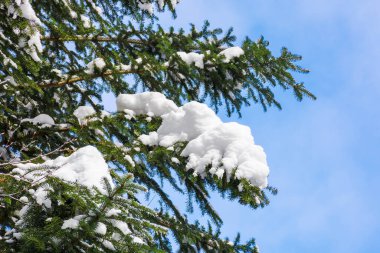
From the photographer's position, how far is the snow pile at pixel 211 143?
3.06m

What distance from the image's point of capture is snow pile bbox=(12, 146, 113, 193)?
265cm

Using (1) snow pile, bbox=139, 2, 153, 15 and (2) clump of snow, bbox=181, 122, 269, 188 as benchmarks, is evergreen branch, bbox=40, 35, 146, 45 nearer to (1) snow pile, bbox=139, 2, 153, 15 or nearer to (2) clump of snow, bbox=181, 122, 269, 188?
(1) snow pile, bbox=139, 2, 153, 15

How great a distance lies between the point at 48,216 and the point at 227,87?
11.3 ft

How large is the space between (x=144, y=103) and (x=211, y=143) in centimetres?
123

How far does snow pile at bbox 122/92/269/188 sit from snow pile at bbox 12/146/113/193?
0.76m

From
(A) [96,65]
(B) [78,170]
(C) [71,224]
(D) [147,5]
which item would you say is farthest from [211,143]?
(D) [147,5]

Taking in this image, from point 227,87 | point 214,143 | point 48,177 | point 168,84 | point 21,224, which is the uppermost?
point 227,87

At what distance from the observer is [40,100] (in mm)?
5324

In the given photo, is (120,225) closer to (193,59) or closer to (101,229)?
(101,229)

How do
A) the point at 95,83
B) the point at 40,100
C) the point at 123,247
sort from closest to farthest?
the point at 123,247, the point at 40,100, the point at 95,83

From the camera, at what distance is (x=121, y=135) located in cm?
458

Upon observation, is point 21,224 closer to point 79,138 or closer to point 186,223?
point 79,138

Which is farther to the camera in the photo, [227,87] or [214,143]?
[227,87]

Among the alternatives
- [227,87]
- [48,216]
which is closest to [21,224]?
[48,216]
